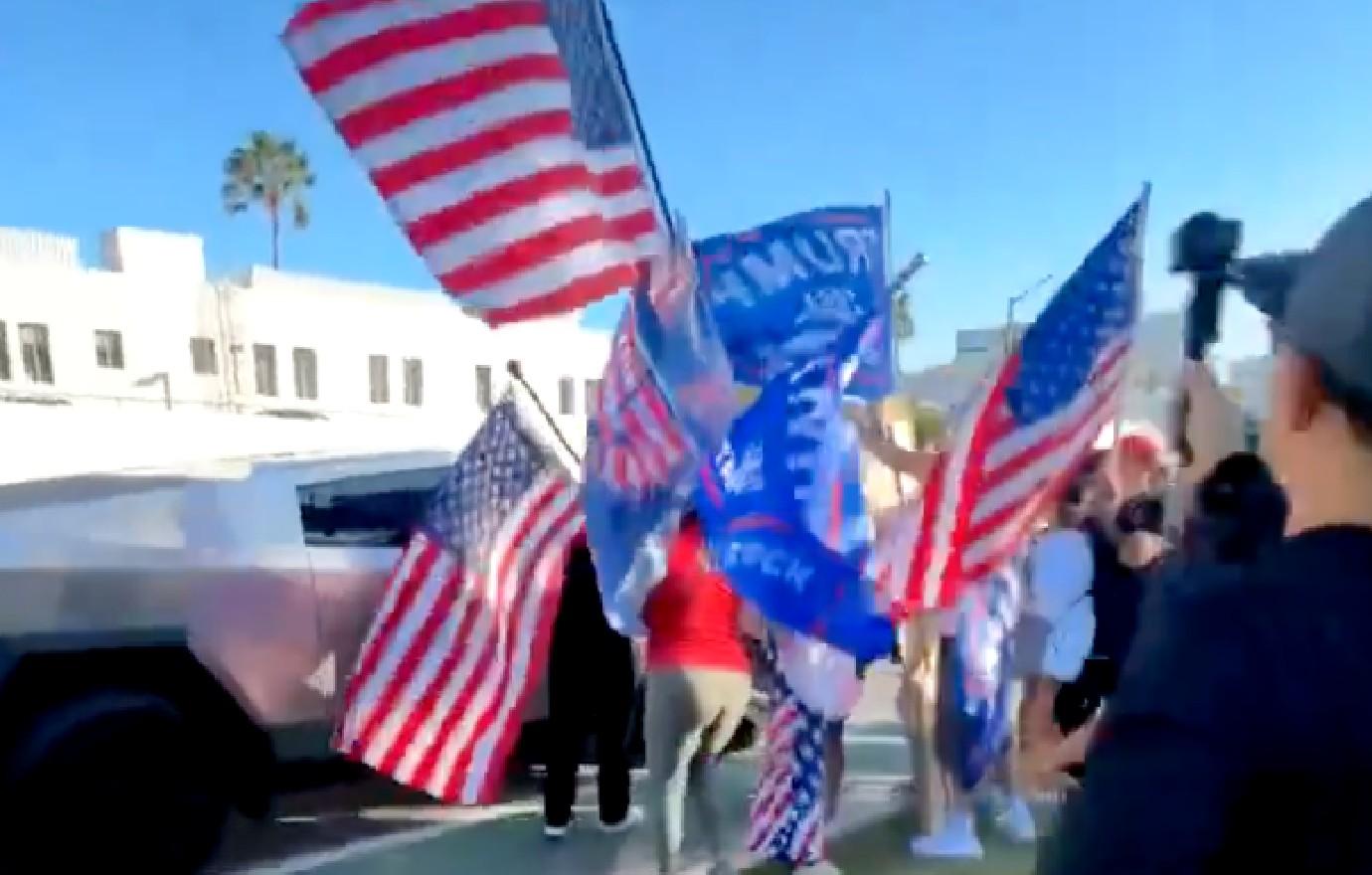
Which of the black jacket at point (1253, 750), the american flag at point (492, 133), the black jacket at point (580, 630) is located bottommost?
the black jacket at point (580, 630)

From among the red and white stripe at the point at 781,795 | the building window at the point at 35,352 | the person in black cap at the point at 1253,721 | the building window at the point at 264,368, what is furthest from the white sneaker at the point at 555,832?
the building window at the point at 264,368

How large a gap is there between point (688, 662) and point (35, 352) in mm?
24361

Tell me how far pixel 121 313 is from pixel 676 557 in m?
24.8

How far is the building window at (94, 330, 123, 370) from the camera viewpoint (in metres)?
25.7

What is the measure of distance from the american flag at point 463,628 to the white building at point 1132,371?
1.89 meters

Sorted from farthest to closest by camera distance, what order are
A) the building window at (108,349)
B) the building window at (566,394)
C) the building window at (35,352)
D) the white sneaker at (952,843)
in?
the building window at (566,394) < the building window at (108,349) < the building window at (35,352) < the white sneaker at (952,843)

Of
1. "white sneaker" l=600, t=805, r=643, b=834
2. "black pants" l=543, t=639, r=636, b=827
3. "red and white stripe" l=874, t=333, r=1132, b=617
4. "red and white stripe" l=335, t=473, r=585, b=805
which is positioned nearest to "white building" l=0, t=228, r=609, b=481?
"white sneaker" l=600, t=805, r=643, b=834

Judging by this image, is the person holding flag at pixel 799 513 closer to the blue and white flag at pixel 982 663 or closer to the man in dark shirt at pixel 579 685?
the blue and white flag at pixel 982 663

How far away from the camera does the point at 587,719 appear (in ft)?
18.5

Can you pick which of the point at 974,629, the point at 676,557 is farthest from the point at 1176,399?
the point at 974,629

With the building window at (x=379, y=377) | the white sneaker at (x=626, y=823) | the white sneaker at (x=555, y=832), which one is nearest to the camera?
the white sneaker at (x=555, y=832)

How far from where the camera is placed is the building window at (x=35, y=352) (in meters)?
24.6

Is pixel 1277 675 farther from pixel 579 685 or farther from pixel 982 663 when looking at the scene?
pixel 579 685

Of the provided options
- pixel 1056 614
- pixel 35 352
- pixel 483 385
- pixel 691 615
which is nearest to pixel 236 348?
pixel 35 352
